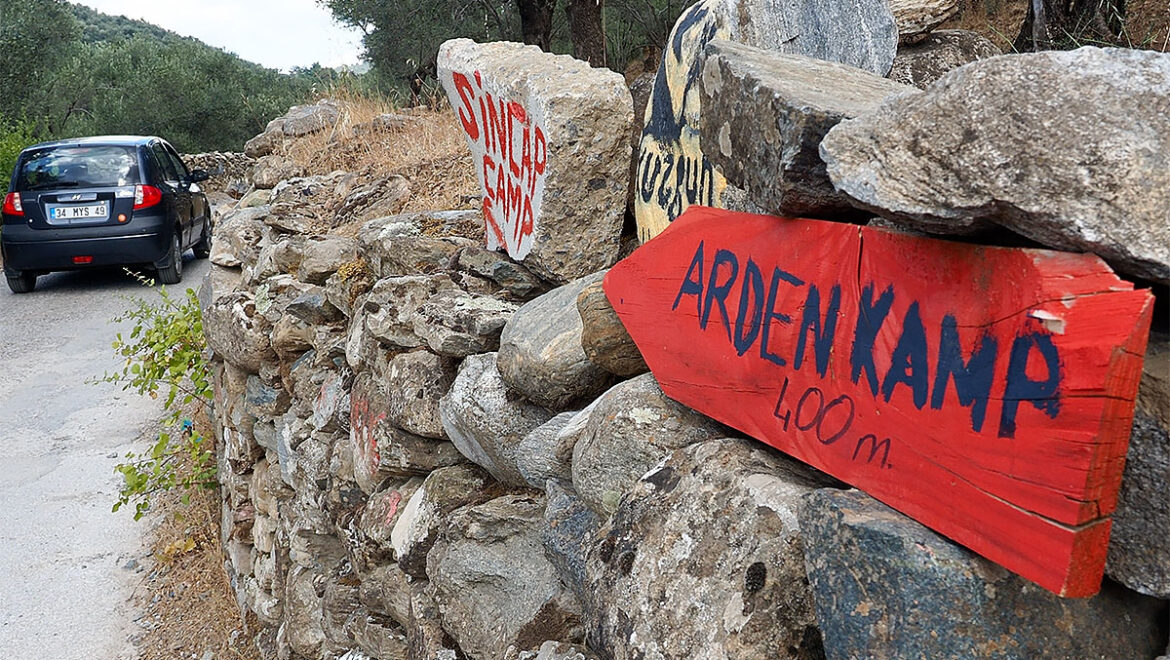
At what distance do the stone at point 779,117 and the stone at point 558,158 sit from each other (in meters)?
1.07

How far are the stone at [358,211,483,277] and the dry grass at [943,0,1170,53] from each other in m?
2.40

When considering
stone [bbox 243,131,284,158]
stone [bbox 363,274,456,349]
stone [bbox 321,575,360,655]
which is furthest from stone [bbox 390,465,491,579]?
stone [bbox 243,131,284,158]

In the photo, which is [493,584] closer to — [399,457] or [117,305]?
[399,457]

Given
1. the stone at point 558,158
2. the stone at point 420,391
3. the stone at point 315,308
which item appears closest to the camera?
the stone at point 558,158

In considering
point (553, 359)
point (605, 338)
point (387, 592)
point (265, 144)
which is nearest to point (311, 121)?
point (265, 144)

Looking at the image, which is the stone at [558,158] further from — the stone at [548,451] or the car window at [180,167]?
the car window at [180,167]

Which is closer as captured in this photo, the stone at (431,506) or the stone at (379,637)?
the stone at (431,506)

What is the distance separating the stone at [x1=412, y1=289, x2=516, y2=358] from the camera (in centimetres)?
309

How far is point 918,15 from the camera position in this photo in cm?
313

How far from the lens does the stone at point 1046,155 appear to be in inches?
44.2

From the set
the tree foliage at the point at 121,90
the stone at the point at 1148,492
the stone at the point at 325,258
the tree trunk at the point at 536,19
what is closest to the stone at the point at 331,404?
the stone at the point at 325,258

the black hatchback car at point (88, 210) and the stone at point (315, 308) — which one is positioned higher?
the stone at point (315, 308)

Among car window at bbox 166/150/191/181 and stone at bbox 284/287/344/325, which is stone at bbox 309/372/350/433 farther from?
car window at bbox 166/150/191/181

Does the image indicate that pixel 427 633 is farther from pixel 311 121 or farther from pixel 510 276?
pixel 311 121
